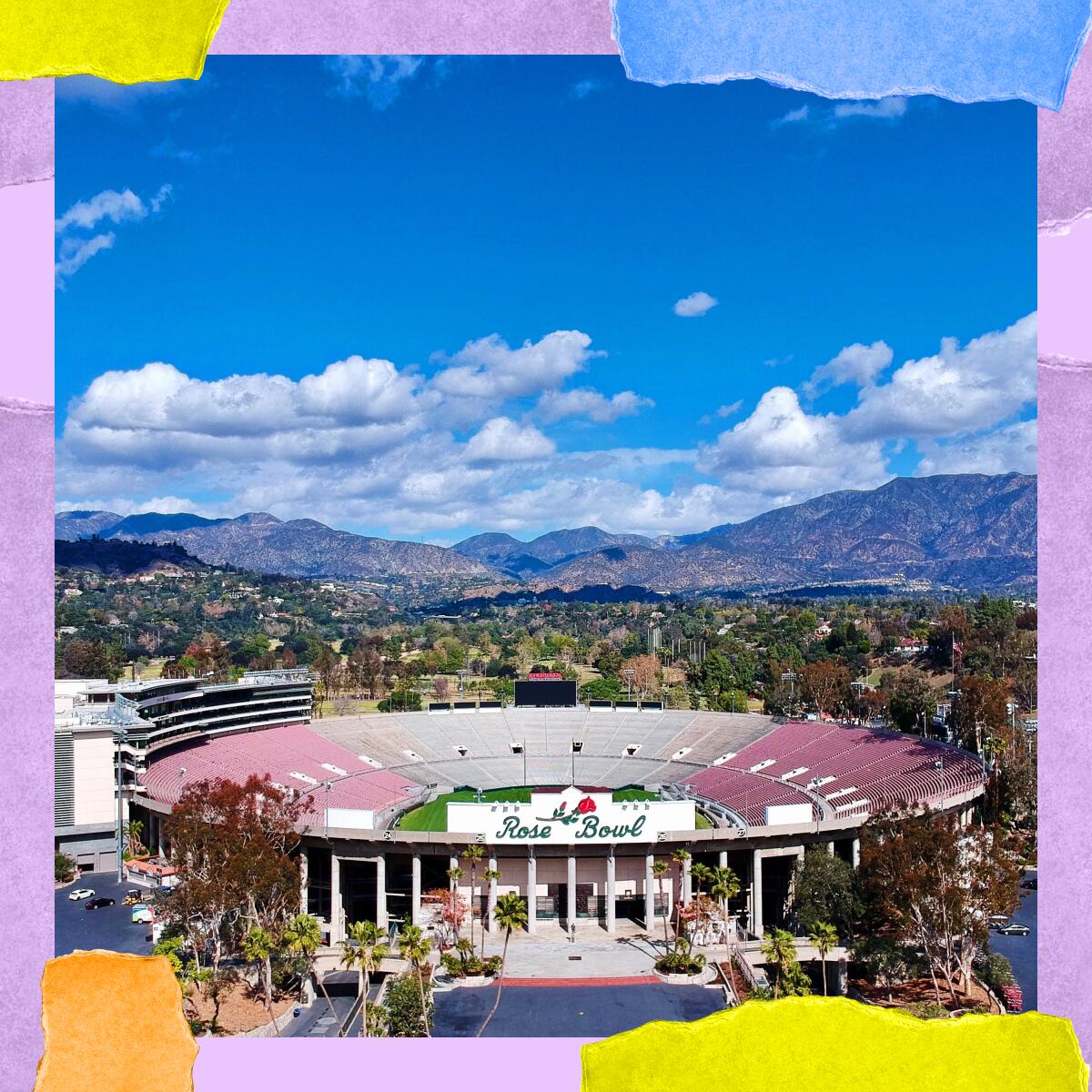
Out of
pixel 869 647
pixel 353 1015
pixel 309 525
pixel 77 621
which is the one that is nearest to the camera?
pixel 353 1015

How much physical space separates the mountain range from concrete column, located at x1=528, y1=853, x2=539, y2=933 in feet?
34.5

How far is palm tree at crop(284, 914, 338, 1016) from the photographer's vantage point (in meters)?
11.3

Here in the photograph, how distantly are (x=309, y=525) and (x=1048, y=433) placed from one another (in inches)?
1949

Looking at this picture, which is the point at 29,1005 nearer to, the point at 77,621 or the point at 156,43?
the point at 156,43

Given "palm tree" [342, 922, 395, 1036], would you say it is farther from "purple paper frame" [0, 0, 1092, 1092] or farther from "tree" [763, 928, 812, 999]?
"purple paper frame" [0, 0, 1092, 1092]

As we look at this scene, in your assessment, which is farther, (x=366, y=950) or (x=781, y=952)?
(x=366, y=950)

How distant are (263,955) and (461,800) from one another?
966cm

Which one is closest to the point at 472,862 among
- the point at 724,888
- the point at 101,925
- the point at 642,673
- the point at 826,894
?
the point at 724,888

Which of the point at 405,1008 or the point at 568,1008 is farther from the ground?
the point at 405,1008

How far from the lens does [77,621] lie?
32125 millimetres

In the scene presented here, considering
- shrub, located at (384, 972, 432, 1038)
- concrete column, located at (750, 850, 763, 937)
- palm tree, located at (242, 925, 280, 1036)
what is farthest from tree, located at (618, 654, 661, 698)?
shrub, located at (384, 972, 432, 1038)

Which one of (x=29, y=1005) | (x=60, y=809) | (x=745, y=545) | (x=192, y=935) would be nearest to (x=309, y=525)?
(x=745, y=545)

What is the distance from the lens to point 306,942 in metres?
Answer: 11.4

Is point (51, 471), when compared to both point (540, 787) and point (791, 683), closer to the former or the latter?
point (540, 787)
